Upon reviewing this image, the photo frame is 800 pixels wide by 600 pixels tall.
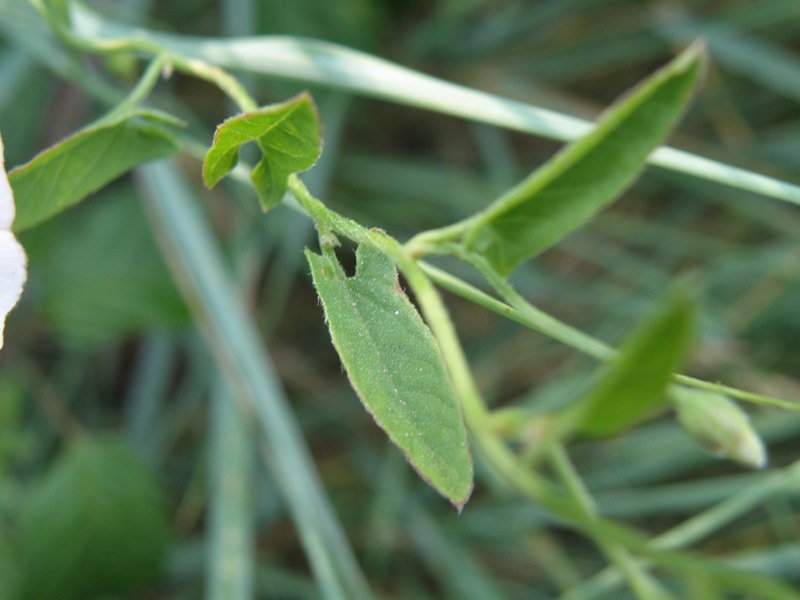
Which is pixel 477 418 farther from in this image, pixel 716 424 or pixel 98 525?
pixel 98 525

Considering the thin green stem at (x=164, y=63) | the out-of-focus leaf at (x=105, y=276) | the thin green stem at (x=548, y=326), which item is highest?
the out-of-focus leaf at (x=105, y=276)

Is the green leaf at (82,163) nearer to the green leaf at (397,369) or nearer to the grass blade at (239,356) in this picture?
the green leaf at (397,369)

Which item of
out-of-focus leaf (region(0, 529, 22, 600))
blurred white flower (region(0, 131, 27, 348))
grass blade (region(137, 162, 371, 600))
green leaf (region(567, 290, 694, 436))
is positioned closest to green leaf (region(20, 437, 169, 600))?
out-of-focus leaf (region(0, 529, 22, 600))

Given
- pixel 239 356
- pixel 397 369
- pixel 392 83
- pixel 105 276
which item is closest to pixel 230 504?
pixel 239 356

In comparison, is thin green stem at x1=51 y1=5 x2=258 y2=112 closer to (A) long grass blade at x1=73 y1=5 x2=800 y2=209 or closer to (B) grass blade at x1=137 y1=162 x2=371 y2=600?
(A) long grass blade at x1=73 y1=5 x2=800 y2=209

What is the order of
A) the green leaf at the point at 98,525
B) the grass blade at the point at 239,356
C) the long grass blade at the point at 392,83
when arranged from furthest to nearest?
the green leaf at the point at 98,525 < the grass blade at the point at 239,356 < the long grass blade at the point at 392,83

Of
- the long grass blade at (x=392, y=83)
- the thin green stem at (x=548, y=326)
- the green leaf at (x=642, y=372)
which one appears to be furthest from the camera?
the long grass blade at (x=392, y=83)

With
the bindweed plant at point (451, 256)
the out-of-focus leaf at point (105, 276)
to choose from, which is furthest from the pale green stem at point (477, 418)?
the out-of-focus leaf at point (105, 276)

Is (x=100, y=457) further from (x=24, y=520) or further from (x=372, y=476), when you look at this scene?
(x=372, y=476)

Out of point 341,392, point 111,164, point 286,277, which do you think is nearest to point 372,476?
point 341,392
